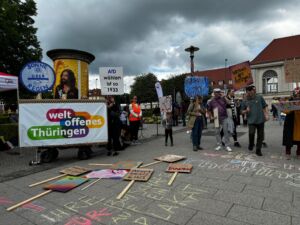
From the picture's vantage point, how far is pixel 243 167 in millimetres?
5902

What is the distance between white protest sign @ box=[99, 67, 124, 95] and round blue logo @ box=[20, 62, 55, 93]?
1.58 metres

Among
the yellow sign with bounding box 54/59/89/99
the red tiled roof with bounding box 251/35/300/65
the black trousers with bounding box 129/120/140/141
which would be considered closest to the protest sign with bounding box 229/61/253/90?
the black trousers with bounding box 129/120/140/141

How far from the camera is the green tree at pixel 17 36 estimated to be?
2066cm

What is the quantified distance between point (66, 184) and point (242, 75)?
7251mm

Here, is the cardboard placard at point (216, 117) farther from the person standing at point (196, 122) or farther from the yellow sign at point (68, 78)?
the yellow sign at point (68, 78)

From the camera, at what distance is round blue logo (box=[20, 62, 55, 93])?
7934 mm

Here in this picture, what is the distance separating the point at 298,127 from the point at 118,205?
4973 millimetres

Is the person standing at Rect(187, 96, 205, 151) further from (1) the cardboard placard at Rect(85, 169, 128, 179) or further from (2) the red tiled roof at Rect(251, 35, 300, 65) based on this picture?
(2) the red tiled roof at Rect(251, 35, 300, 65)

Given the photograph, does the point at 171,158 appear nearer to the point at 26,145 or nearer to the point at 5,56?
the point at 26,145

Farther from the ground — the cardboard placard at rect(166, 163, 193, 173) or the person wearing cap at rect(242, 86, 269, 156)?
the person wearing cap at rect(242, 86, 269, 156)

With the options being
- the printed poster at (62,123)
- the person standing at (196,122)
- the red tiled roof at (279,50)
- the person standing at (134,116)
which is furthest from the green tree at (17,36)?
the red tiled roof at (279,50)

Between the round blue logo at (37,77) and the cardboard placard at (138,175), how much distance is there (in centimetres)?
433

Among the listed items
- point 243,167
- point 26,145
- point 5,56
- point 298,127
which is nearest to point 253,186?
point 243,167

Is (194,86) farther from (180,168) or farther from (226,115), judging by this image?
(180,168)
